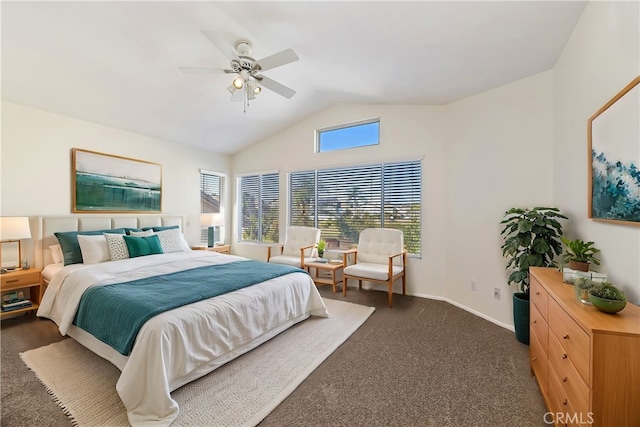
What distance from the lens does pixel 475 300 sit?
3.41m

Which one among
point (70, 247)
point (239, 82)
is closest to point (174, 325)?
point (239, 82)

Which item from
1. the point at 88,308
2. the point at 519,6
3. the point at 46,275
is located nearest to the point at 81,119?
the point at 46,275

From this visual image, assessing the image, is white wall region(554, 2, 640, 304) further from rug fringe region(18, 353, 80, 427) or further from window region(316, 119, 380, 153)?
rug fringe region(18, 353, 80, 427)

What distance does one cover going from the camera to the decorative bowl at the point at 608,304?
4.07 feet

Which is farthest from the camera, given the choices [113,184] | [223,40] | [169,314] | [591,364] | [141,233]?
[113,184]

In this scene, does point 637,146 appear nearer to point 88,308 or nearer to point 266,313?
point 266,313

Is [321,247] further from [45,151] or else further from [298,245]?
[45,151]

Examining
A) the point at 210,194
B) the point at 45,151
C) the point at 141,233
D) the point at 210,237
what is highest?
the point at 45,151

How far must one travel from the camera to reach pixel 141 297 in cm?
206

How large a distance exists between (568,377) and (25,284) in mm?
4872

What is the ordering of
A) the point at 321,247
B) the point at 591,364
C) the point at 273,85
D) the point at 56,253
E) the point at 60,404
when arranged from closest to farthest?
the point at 591,364
the point at 60,404
the point at 273,85
the point at 56,253
the point at 321,247

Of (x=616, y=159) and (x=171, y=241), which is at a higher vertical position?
(x=616, y=159)

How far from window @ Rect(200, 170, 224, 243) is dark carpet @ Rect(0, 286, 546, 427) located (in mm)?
2960

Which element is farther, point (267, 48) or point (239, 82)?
point (267, 48)
